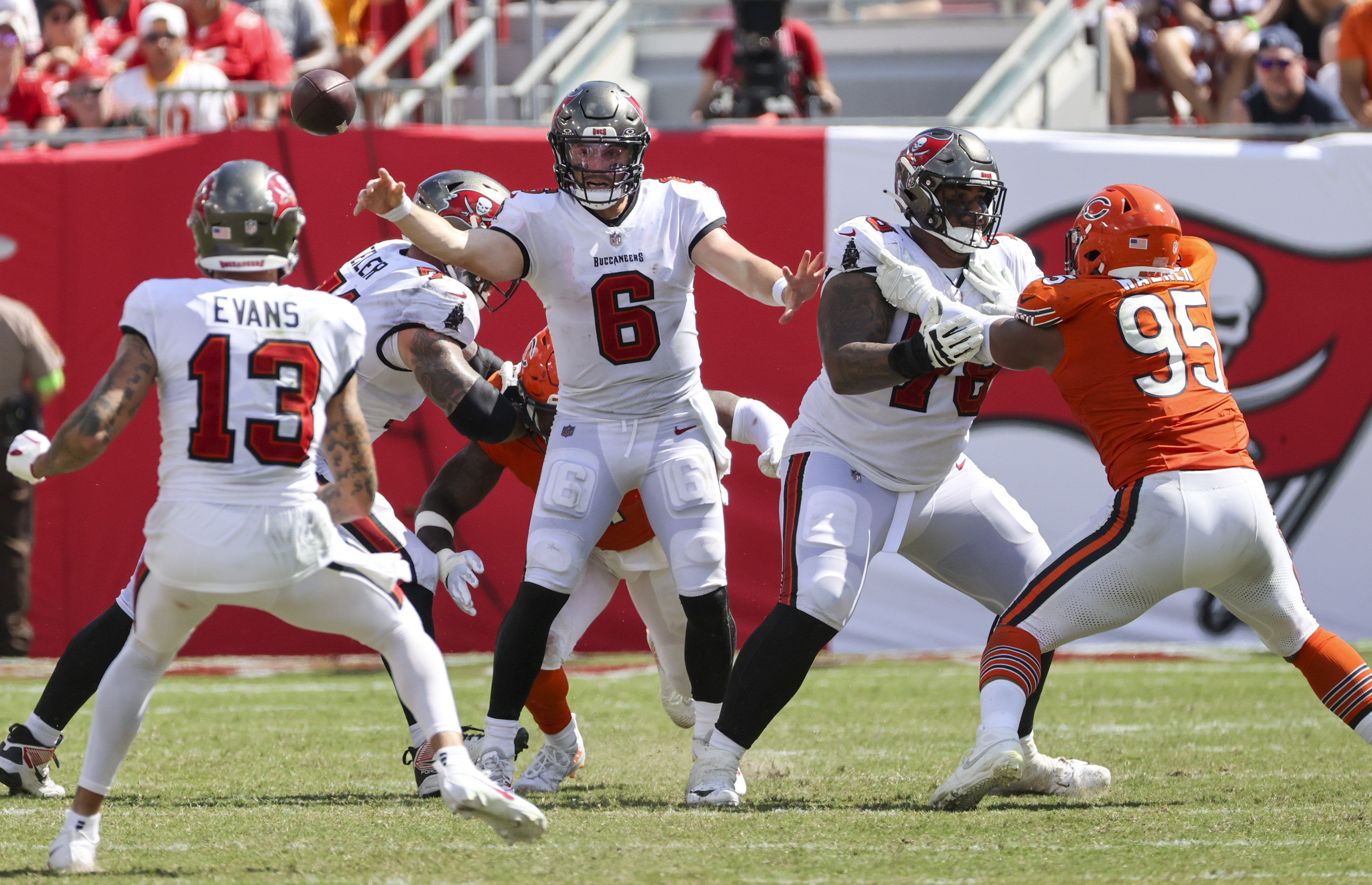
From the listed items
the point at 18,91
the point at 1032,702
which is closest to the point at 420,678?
the point at 1032,702

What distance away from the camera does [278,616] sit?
322 centimetres

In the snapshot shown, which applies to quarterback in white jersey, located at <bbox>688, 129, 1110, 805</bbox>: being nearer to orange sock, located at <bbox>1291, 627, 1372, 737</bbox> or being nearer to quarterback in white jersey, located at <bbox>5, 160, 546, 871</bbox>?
orange sock, located at <bbox>1291, 627, 1372, 737</bbox>

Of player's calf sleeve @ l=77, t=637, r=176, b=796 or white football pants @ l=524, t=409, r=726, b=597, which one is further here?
white football pants @ l=524, t=409, r=726, b=597

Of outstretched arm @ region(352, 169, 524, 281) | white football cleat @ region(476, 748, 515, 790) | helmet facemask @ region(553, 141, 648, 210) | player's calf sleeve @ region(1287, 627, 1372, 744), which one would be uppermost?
helmet facemask @ region(553, 141, 648, 210)

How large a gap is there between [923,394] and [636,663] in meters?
3.57

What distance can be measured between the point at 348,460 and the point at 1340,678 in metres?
2.49

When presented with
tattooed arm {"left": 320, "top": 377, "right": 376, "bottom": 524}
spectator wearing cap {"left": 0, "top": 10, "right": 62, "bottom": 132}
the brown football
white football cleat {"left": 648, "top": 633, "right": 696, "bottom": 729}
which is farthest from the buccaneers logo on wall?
spectator wearing cap {"left": 0, "top": 10, "right": 62, "bottom": 132}

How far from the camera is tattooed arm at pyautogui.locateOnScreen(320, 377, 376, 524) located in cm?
336

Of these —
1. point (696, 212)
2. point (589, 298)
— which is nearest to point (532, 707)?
point (589, 298)

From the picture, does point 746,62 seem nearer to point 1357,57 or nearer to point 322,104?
point 1357,57

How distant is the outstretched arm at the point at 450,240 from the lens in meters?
4.01

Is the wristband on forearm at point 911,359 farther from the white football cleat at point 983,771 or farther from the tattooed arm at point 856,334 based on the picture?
the white football cleat at point 983,771

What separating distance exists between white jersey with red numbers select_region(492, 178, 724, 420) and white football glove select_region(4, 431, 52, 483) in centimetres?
140

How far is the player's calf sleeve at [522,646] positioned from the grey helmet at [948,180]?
141 centimetres
